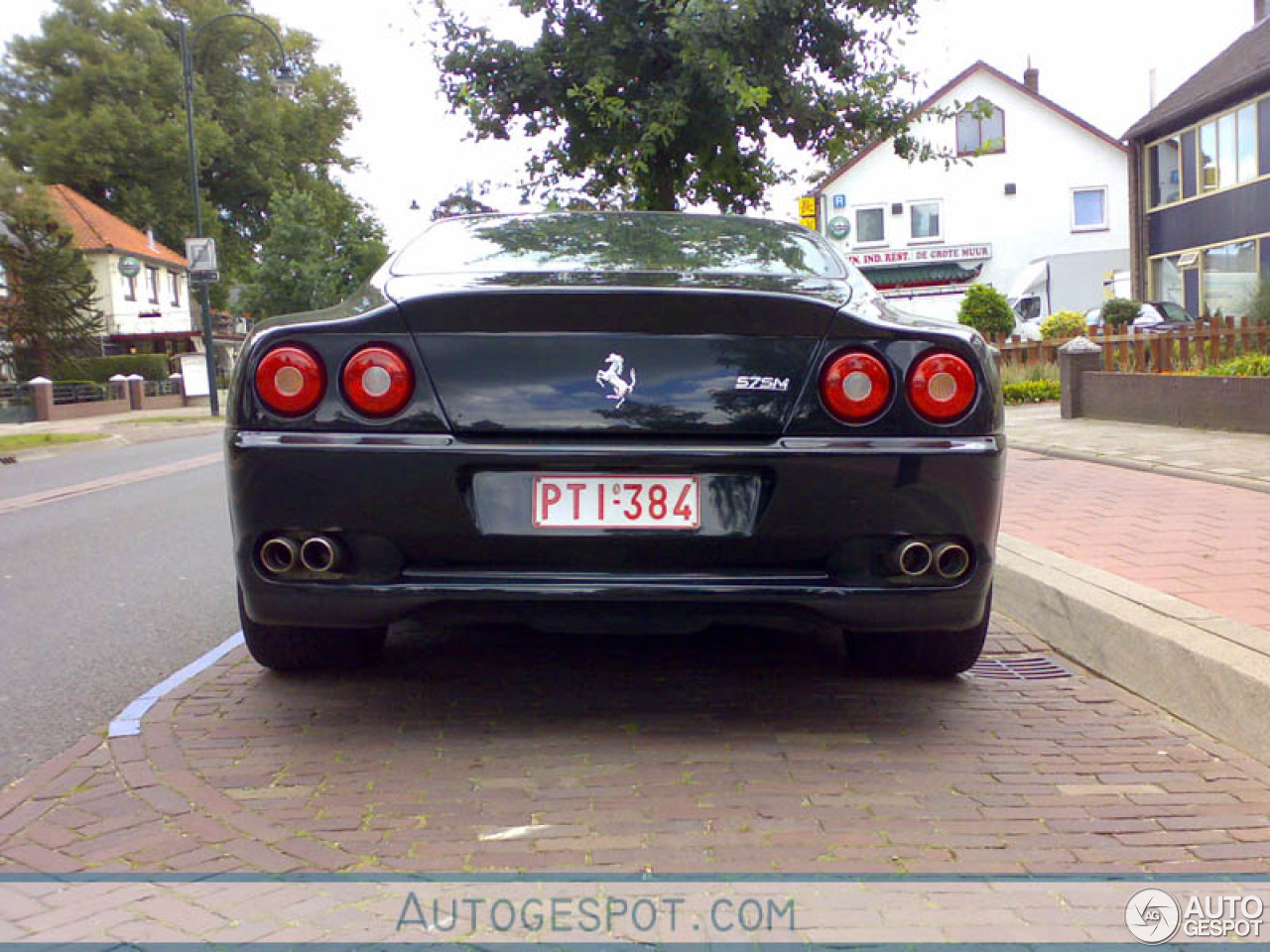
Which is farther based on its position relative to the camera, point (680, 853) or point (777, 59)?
point (777, 59)

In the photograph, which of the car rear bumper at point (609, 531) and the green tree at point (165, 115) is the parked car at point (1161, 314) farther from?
the green tree at point (165, 115)

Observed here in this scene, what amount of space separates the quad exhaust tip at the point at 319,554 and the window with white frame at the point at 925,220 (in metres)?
40.7

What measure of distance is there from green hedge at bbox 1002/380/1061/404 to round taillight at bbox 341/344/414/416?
623 inches

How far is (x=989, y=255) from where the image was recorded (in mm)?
41781

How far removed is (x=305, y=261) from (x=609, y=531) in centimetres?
4827

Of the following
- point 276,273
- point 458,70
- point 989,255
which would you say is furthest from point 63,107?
point 458,70

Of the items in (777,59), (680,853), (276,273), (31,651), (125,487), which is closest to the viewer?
(680,853)

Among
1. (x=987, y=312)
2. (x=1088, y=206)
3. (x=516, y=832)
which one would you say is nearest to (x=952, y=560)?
(x=516, y=832)

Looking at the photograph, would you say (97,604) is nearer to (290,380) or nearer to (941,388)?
(290,380)

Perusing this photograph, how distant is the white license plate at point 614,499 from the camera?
11.3 feet

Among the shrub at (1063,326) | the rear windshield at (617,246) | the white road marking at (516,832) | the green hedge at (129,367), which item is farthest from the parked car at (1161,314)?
the green hedge at (129,367)

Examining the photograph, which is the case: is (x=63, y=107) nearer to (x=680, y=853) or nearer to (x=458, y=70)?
(x=458, y=70)

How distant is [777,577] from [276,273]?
4862cm

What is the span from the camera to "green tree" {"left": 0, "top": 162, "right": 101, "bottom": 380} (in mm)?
37219
